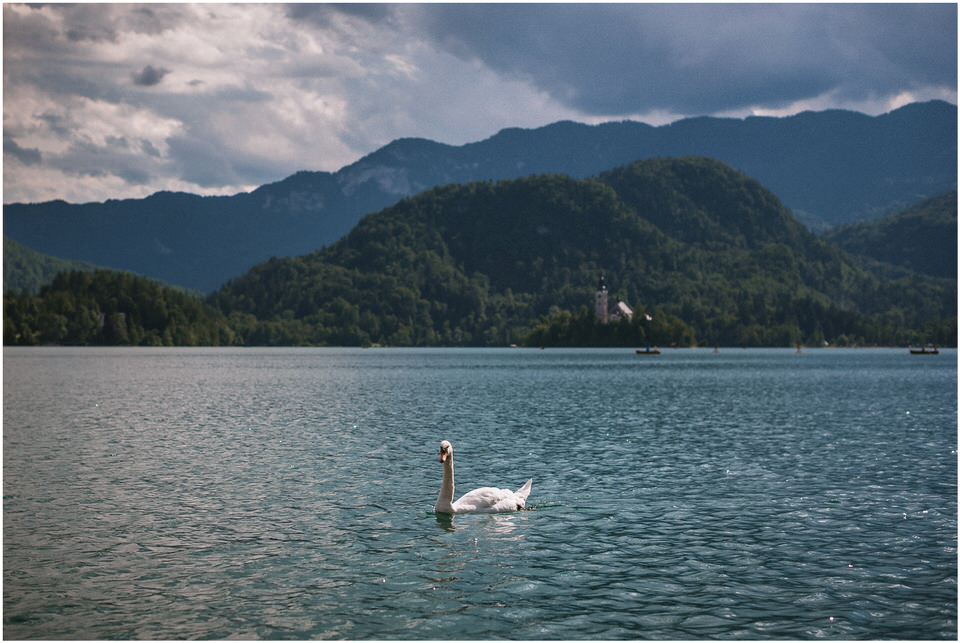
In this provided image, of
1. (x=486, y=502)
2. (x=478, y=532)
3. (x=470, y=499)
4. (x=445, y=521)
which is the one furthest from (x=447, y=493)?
(x=478, y=532)

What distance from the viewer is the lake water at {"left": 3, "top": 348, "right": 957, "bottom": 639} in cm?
2022

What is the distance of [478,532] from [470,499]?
270 centimetres

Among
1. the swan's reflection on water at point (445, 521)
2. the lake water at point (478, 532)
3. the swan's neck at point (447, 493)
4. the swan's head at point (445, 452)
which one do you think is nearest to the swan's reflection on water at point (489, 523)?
the swan's reflection on water at point (445, 521)

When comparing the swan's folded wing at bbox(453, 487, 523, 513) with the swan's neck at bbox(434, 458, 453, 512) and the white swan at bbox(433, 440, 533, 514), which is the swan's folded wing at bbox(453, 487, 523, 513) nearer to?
the white swan at bbox(433, 440, 533, 514)

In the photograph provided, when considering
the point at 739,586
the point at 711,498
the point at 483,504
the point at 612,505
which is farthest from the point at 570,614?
the point at 711,498

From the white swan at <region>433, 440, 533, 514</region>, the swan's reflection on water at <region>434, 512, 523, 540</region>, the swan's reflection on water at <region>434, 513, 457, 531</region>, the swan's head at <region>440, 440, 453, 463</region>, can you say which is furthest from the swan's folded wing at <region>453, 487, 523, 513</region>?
the swan's head at <region>440, 440, 453, 463</region>

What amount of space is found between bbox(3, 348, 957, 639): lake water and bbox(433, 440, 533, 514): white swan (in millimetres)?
454

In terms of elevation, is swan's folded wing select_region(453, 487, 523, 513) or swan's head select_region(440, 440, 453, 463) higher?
swan's head select_region(440, 440, 453, 463)

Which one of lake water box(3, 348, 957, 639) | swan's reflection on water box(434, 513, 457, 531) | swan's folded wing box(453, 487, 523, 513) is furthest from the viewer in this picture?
swan's folded wing box(453, 487, 523, 513)

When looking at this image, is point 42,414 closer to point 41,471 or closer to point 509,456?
point 41,471

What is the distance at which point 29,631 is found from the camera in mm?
19578

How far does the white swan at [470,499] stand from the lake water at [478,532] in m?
0.45

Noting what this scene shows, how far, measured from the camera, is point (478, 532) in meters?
28.8

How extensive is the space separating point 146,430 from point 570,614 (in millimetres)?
45480
